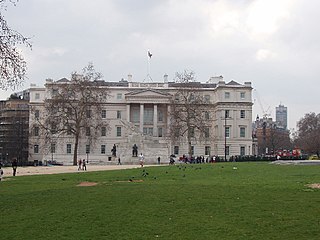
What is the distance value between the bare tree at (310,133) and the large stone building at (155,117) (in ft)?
42.9

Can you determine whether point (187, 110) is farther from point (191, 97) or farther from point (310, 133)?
point (310, 133)

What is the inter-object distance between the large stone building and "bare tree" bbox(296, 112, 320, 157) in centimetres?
1307

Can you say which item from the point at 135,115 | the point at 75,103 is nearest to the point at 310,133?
the point at 135,115

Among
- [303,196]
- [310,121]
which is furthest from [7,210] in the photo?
[310,121]

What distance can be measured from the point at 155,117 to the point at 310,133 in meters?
35.9

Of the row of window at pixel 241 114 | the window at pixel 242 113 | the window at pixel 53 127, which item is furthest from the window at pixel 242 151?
the window at pixel 53 127

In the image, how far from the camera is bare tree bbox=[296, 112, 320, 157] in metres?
101

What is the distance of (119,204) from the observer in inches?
693

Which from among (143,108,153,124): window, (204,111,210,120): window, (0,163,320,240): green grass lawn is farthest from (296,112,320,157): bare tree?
(0,163,320,240): green grass lawn

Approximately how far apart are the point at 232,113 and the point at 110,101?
27596 mm

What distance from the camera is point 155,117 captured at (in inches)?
4299

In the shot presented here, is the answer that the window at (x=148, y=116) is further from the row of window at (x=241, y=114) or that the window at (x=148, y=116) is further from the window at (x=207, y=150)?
the row of window at (x=241, y=114)

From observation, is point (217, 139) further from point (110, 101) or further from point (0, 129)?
point (0, 129)

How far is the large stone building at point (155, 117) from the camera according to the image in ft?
351
